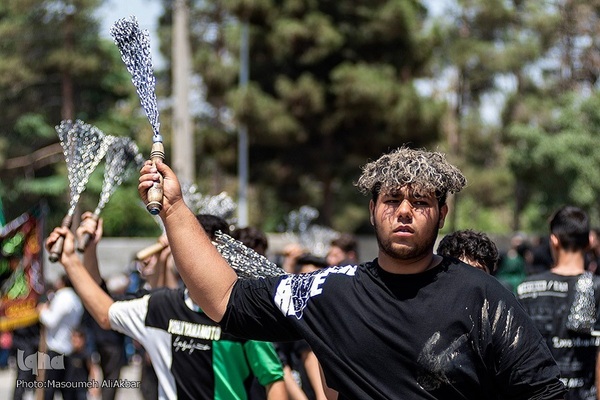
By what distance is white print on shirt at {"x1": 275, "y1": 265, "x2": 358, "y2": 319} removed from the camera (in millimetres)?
3535

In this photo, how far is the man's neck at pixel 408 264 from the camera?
337 cm

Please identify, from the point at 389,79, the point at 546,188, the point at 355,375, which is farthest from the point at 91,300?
the point at 546,188

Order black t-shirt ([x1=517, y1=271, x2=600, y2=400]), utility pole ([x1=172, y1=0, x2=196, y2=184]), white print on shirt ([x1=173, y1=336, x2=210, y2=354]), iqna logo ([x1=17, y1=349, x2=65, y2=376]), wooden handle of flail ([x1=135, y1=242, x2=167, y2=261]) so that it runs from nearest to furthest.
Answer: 1. white print on shirt ([x1=173, y1=336, x2=210, y2=354])
2. black t-shirt ([x1=517, y1=271, x2=600, y2=400])
3. wooden handle of flail ([x1=135, y1=242, x2=167, y2=261])
4. iqna logo ([x1=17, y1=349, x2=65, y2=376])
5. utility pole ([x1=172, y1=0, x2=196, y2=184])

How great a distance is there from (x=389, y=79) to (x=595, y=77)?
14.4 meters

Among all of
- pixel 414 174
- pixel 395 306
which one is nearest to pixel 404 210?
pixel 414 174

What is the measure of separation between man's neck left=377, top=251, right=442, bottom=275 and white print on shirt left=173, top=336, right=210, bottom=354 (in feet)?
6.78

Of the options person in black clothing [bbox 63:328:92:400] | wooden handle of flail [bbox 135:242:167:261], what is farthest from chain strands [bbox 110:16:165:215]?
person in black clothing [bbox 63:328:92:400]

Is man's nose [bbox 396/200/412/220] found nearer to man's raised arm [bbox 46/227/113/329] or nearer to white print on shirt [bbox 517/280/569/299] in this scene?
man's raised arm [bbox 46/227/113/329]

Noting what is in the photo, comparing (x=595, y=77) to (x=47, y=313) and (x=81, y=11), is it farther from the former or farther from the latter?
(x=47, y=313)

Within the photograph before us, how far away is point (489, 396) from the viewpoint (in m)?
3.31

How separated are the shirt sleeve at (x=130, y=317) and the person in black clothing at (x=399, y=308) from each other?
1928mm

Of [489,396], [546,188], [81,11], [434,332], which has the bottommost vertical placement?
[546,188]

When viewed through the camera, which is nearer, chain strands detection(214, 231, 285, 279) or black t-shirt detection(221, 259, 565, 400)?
black t-shirt detection(221, 259, 565, 400)

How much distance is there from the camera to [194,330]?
17.4ft
